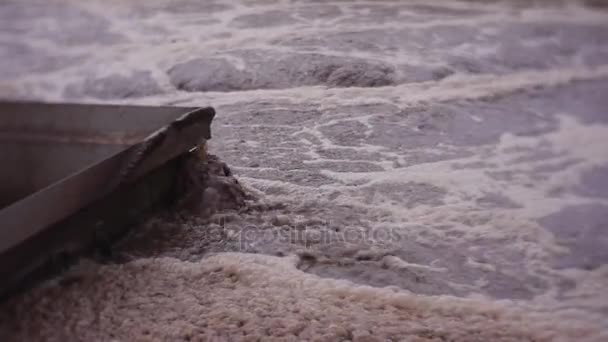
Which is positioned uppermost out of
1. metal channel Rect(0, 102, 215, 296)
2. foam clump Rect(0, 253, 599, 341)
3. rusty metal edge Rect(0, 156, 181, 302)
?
metal channel Rect(0, 102, 215, 296)

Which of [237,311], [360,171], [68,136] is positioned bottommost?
[237,311]

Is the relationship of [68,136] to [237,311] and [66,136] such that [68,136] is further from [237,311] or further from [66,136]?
[237,311]

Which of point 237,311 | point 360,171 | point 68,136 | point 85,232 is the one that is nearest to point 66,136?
point 68,136

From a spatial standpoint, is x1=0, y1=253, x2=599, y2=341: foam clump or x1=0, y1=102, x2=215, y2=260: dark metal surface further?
x1=0, y1=102, x2=215, y2=260: dark metal surface

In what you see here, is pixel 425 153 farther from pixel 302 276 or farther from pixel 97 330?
pixel 97 330

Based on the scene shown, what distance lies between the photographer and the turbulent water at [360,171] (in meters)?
1.68

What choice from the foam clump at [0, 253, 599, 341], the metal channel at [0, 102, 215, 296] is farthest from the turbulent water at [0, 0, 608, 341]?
the metal channel at [0, 102, 215, 296]

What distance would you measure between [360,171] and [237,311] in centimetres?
108

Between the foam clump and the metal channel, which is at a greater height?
the metal channel

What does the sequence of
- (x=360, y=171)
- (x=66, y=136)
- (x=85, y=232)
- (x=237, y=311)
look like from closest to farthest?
(x=237, y=311) → (x=85, y=232) → (x=66, y=136) → (x=360, y=171)

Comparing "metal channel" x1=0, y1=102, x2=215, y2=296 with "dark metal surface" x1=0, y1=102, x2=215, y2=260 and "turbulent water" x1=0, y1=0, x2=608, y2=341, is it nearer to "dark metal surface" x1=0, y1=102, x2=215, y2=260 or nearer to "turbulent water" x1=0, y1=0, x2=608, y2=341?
"dark metal surface" x1=0, y1=102, x2=215, y2=260

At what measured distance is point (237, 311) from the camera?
1.67m

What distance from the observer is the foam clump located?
5.20 ft

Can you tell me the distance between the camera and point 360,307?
171cm
